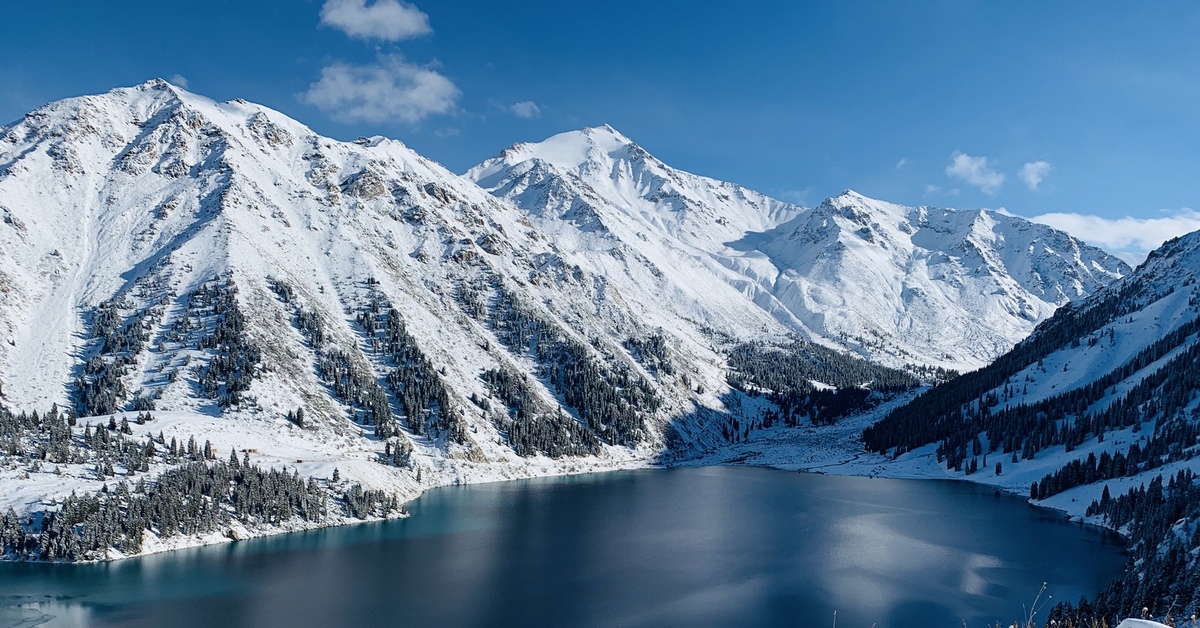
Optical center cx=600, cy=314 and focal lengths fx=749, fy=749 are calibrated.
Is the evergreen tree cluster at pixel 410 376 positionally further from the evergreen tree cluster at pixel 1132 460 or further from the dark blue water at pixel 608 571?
the evergreen tree cluster at pixel 1132 460

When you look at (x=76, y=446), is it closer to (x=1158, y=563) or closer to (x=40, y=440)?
(x=40, y=440)

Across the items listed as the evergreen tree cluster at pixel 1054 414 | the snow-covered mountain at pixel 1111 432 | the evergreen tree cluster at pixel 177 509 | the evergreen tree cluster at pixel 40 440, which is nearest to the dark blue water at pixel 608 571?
the evergreen tree cluster at pixel 177 509

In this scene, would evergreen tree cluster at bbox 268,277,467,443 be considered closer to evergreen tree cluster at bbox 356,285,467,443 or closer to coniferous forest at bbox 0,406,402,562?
evergreen tree cluster at bbox 356,285,467,443

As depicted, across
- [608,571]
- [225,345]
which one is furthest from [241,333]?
[608,571]

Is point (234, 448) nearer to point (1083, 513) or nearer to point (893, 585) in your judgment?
point (893, 585)

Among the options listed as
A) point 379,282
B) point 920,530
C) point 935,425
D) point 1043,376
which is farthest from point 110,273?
point 1043,376
